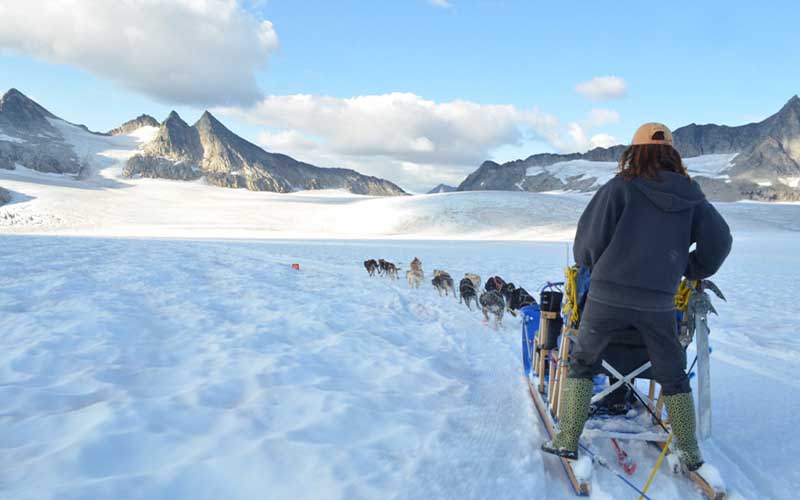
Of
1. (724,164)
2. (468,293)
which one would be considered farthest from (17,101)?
(724,164)

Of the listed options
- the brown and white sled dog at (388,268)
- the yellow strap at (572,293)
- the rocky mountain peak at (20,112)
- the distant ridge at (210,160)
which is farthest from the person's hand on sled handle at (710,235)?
the rocky mountain peak at (20,112)

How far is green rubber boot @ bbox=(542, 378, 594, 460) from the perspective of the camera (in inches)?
113

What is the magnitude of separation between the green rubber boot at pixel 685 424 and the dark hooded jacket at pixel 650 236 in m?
0.64

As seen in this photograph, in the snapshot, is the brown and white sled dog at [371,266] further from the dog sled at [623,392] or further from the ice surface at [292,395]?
the dog sled at [623,392]

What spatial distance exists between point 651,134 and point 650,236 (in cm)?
63

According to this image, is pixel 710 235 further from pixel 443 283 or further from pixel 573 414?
pixel 443 283

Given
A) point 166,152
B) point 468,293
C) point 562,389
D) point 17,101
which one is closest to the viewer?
point 562,389

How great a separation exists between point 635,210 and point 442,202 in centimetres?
4805

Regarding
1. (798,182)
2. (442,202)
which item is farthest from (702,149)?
(442,202)

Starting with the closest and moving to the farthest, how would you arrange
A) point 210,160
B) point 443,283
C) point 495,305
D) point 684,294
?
point 684,294 < point 495,305 < point 443,283 < point 210,160

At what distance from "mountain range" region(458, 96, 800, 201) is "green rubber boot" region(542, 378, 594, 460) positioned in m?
57.5

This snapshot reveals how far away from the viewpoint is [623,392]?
3629mm

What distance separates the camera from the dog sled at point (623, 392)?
283 centimetres

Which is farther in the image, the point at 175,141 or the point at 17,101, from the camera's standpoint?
the point at 175,141
